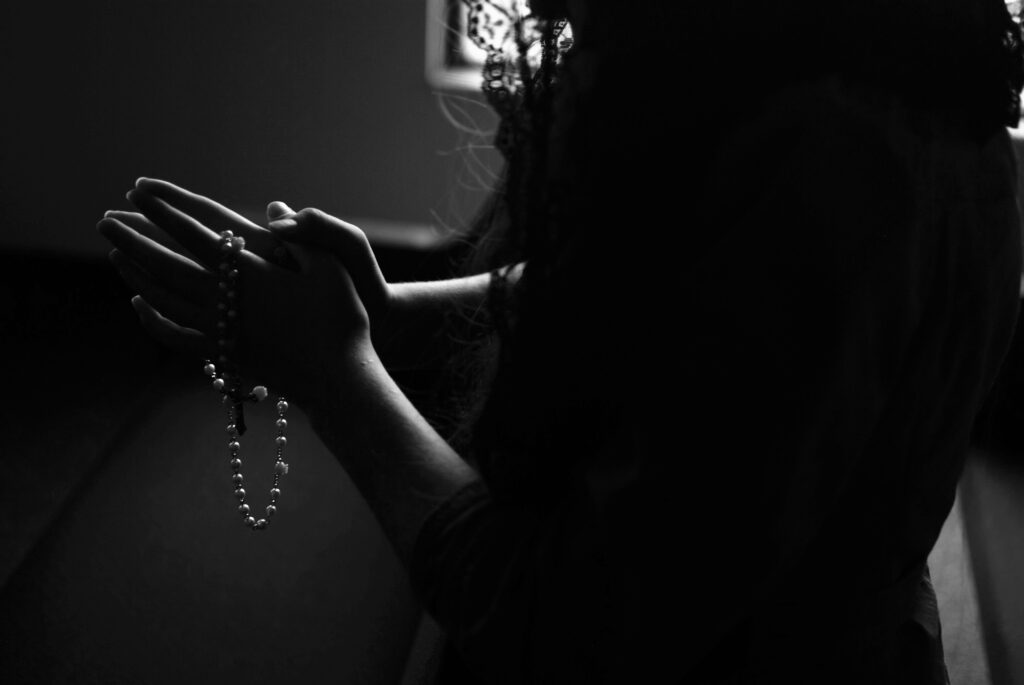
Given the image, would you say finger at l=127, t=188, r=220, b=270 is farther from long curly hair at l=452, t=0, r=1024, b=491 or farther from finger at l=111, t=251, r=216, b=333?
long curly hair at l=452, t=0, r=1024, b=491

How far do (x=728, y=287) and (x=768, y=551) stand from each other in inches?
6.1

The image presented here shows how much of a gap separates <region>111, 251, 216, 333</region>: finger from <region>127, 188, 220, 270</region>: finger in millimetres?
37

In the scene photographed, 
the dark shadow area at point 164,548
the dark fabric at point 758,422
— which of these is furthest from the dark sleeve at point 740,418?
the dark shadow area at point 164,548

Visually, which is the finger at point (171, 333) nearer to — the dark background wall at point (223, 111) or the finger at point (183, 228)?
the finger at point (183, 228)

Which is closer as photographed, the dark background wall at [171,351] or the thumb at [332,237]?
the thumb at [332,237]

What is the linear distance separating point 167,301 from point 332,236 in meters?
0.14

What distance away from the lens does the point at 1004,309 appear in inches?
25.6

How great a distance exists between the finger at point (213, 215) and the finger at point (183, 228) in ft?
0.06

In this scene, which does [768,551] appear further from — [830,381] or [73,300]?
[73,300]

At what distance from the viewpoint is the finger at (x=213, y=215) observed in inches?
32.1

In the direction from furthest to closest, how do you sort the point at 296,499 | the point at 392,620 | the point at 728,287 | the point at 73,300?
the point at 73,300, the point at 296,499, the point at 392,620, the point at 728,287

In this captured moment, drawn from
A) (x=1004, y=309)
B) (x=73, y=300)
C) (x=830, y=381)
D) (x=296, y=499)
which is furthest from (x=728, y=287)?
(x=73, y=300)

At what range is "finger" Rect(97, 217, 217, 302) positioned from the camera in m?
0.76

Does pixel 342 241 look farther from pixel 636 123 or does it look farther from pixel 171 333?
pixel 636 123
